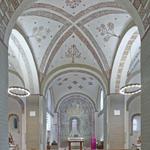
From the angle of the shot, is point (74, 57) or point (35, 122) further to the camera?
point (74, 57)

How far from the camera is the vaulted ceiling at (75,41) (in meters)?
11.6

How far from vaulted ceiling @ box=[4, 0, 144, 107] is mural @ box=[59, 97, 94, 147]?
1289 cm

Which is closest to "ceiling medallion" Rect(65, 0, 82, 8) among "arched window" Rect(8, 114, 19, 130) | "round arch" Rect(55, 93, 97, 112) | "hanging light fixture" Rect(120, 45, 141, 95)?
"hanging light fixture" Rect(120, 45, 141, 95)

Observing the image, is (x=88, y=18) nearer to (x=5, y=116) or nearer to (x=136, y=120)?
(x=5, y=116)

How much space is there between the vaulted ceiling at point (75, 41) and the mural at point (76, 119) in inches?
507

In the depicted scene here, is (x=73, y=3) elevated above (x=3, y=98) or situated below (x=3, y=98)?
above

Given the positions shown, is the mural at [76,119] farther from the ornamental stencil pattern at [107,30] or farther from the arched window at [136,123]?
the ornamental stencil pattern at [107,30]

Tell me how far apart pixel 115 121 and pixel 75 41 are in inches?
169

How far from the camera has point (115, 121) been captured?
50.6 ft

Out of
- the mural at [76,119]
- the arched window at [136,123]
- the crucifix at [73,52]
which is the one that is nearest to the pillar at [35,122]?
the crucifix at [73,52]

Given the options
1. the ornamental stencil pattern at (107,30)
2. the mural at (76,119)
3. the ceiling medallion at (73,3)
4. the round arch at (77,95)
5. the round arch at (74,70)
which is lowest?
the mural at (76,119)

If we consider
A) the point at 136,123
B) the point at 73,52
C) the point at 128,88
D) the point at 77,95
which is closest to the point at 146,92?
the point at 128,88

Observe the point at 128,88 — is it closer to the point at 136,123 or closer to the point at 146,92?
the point at 136,123

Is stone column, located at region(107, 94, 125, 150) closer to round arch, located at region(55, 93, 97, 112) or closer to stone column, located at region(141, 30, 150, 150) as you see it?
stone column, located at region(141, 30, 150, 150)
